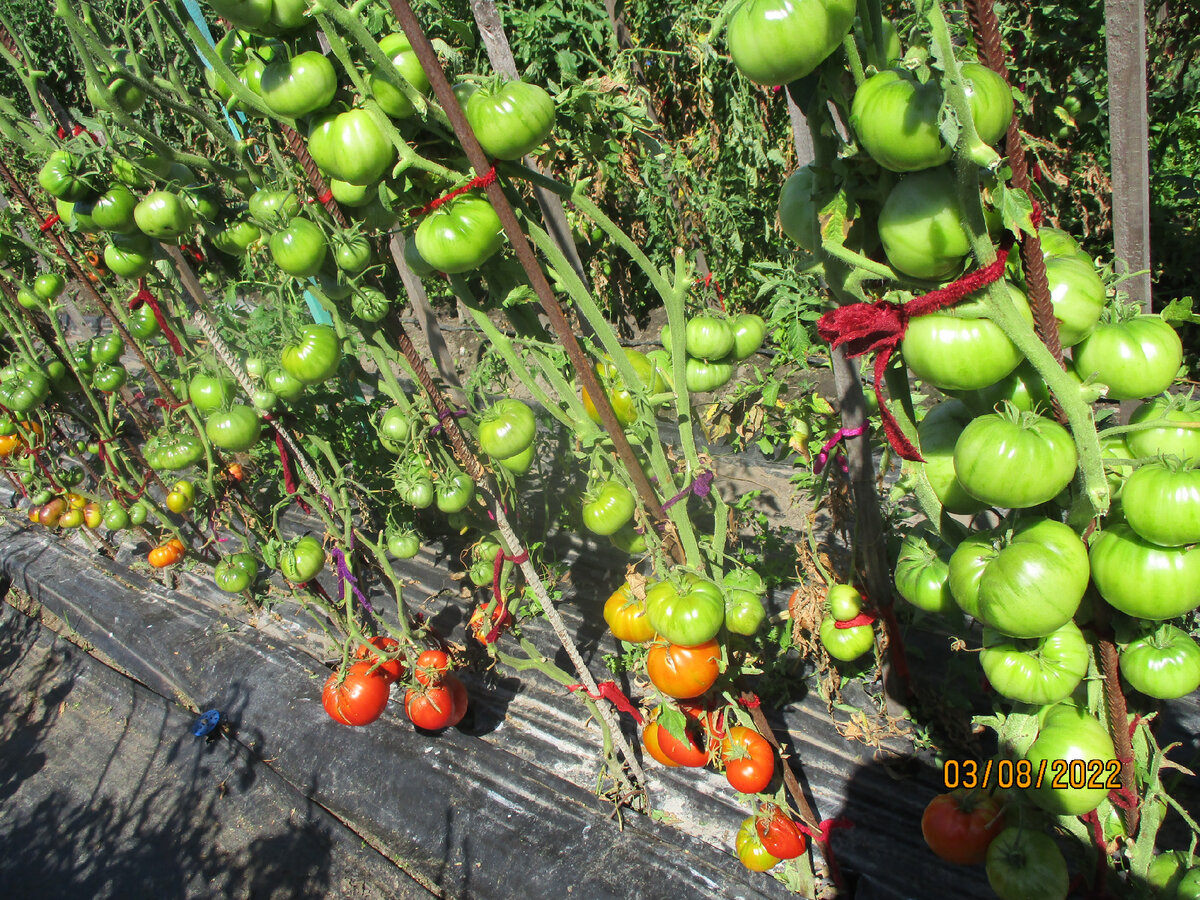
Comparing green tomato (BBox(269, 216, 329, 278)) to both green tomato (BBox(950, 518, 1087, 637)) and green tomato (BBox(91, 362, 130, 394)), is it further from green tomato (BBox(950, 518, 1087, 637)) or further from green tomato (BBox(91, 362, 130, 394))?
green tomato (BBox(91, 362, 130, 394))

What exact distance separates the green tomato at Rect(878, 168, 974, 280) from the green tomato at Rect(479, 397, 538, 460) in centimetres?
96

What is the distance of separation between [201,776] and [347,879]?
93cm

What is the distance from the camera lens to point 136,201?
1652 mm

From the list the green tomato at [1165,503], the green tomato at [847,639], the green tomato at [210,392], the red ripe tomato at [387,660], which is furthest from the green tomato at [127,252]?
the green tomato at [1165,503]

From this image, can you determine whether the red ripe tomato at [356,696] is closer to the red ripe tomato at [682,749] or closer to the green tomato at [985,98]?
the red ripe tomato at [682,749]

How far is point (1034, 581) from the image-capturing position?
0.87 m

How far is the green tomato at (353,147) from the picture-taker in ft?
3.41

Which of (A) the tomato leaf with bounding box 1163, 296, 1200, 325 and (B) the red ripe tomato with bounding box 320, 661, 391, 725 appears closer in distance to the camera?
(A) the tomato leaf with bounding box 1163, 296, 1200, 325

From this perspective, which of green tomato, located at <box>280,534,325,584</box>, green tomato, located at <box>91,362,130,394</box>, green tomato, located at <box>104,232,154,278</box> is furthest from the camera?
green tomato, located at <box>91,362,130,394</box>

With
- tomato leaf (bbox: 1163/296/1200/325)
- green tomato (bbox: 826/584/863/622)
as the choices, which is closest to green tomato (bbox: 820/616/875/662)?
green tomato (bbox: 826/584/863/622)

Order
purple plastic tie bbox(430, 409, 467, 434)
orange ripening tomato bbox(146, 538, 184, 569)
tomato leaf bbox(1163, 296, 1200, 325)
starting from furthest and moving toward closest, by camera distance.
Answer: orange ripening tomato bbox(146, 538, 184, 569) < purple plastic tie bbox(430, 409, 467, 434) < tomato leaf bbox(1163, 296, 1200, 325)

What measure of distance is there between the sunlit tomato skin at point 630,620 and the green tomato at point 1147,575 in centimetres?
87

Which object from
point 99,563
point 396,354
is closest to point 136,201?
point 396,354

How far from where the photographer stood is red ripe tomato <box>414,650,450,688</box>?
87.4 inches
